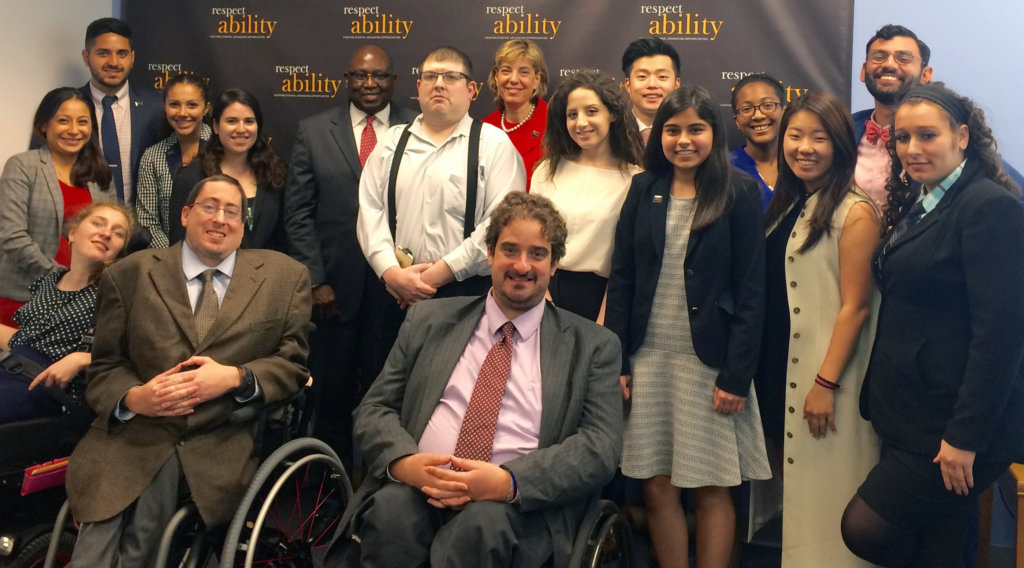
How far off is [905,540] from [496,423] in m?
1.11

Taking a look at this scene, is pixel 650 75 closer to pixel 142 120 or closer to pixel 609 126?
pixel 609 126

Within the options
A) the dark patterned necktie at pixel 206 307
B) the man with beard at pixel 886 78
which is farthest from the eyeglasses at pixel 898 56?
the dark patterned necktie at pixel 206 307

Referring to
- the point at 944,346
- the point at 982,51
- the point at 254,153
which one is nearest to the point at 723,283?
the point at 944,346

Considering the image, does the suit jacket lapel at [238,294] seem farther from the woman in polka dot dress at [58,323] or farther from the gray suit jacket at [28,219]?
the gray suit jacket at [28,219]

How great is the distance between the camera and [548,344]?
2.35m

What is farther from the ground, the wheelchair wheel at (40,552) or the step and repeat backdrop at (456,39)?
the step and repeat backdrop at (456,39)

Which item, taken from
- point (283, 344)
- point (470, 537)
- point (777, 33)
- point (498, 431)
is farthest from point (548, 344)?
point (777, 33)

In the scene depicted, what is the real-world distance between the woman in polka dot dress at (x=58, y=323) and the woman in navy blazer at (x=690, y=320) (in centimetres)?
175

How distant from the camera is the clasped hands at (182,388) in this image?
244cm

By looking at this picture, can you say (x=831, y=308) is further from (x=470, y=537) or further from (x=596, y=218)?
(x=470, y=537)

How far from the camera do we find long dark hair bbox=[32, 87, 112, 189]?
145 inches

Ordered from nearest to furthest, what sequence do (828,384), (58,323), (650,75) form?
(828,384), (58,323), (650,75)

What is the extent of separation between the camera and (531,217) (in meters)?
2.35

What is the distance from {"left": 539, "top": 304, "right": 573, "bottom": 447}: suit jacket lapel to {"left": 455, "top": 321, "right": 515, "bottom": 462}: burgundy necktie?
0.10m
